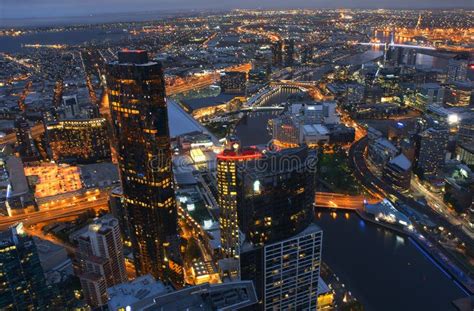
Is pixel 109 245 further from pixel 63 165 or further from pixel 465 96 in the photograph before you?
pixel 465 96

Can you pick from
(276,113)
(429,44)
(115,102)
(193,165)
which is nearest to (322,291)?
(115,102)

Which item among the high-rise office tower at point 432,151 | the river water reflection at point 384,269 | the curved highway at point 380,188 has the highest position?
the high-rise office tower at point 432,151

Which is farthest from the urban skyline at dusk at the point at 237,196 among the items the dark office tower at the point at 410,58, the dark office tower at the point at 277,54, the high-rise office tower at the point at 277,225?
the dark office tower at the point at 277,54

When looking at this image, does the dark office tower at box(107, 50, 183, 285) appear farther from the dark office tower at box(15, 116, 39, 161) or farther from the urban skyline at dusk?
the dark office tower at box(15, 116, 39, 161)

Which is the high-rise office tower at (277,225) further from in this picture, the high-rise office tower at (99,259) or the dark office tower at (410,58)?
the dark office tower at (410,58)

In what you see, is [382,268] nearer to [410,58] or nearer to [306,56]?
[410,58]

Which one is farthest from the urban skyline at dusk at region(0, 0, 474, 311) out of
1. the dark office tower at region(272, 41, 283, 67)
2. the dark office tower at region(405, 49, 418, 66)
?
the dark office tower at region(272, 41, 283, 67)

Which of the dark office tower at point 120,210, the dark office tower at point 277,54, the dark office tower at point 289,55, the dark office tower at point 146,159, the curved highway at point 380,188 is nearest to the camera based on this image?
the dark office tower at point 146,159

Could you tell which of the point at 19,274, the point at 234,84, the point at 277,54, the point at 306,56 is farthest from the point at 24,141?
the point at 306,56

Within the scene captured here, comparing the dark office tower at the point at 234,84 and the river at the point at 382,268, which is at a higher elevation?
the dark office tower at the point at 234,84
